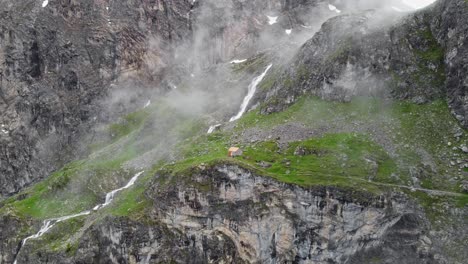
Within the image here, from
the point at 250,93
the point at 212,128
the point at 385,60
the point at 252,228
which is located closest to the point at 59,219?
the point at 212,128

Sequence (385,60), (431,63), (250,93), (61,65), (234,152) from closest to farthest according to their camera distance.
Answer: (234,152)
(431,63)
(385,60)
(250,93)
(61,65)

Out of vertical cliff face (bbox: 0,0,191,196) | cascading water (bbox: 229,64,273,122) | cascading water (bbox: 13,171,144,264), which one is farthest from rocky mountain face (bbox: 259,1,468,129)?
vertical cliff face (bbox: 0,0,191,196)

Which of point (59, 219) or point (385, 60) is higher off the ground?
point (385, 60)

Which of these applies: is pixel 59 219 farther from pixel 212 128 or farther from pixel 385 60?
pixel 385 60

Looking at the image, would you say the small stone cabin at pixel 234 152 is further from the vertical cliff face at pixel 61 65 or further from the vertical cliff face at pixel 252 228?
the vertical cliff face at pixel 61 65

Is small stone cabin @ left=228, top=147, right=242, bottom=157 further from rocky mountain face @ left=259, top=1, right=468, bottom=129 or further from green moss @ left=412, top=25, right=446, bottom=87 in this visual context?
green moss @ left=412, top=25, right=446, bottom=87

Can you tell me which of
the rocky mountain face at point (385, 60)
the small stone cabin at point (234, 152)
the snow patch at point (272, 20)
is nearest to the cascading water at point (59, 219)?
the small stone cabin at point (234, 152)
